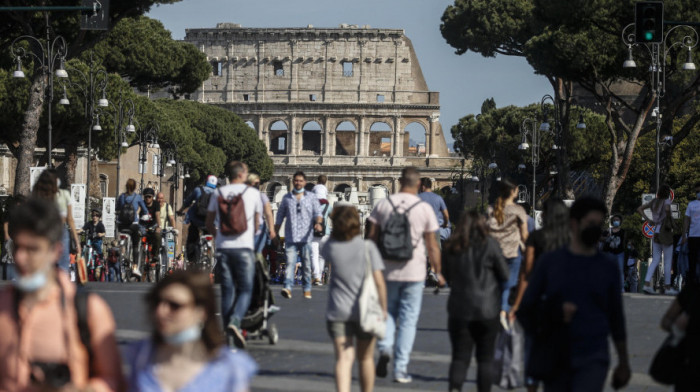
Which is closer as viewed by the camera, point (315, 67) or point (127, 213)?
point (127, 213)

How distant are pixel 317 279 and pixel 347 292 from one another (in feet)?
34.9

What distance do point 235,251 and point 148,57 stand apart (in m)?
38.4

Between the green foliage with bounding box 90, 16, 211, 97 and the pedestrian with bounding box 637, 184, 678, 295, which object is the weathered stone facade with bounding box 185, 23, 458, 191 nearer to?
the green foliage with bounding box 90, 16, 211, 97

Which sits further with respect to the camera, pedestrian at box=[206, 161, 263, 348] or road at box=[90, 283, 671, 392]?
pedestrian at box=[206, 161, 263, 348]

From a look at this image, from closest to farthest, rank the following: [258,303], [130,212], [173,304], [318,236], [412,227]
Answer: [173,304], [412,227], [258,303], [318,236], [130,212]

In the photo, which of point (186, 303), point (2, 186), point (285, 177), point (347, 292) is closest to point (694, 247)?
point (347, 292)

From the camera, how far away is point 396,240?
28.1 ft

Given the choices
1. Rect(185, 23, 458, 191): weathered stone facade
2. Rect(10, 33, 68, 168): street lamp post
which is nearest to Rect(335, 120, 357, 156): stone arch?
Rect(185, 23, 458, 191): weathered stone facade

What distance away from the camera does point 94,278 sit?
928 inches

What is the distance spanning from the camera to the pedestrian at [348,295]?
7227 millimetres

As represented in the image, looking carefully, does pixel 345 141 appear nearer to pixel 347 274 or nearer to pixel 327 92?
pixel 327 92

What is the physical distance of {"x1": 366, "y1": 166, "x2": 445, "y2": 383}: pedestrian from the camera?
848cm

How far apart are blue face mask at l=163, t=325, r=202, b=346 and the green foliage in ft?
132

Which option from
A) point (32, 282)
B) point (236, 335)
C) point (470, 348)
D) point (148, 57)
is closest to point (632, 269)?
point (236, 335)
